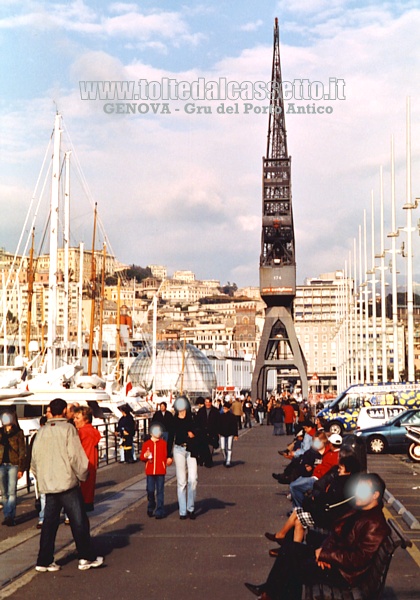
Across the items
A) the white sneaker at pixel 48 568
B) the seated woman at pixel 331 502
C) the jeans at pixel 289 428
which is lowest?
the jeans at pixel 289 428

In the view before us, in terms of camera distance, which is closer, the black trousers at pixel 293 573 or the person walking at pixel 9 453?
the black trousers at pixel 293 573

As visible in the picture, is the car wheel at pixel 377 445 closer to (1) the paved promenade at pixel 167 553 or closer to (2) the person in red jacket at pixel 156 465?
(1) the paved promenade at pixel 167 553

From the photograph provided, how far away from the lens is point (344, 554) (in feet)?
25.4

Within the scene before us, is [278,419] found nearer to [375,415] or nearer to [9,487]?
[375,415]

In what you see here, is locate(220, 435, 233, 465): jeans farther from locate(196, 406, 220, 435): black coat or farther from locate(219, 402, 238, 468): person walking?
locate(196, 406, 220, 435): black coat

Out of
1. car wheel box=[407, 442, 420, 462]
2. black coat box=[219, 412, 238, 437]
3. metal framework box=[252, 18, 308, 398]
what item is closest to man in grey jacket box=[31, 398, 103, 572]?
black coat box=[219, 412, 238, 437]

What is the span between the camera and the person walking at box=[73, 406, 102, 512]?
41.5 ft

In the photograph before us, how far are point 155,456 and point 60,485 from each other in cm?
476

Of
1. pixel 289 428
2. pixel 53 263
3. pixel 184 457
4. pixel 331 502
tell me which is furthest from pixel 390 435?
pixel 331 502

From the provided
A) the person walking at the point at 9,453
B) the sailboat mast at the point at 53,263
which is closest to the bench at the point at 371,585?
the person walking at the point at 9,453

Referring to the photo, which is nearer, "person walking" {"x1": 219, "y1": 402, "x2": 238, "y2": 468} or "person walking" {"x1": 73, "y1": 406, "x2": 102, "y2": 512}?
"person walking" {"x1": 73, "y1": 406, "x2": 102, "y2": 512}

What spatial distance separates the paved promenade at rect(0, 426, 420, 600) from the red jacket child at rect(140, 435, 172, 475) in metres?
0.75

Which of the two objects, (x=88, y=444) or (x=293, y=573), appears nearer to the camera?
(x=293, y=573)

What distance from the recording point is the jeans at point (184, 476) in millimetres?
15375
